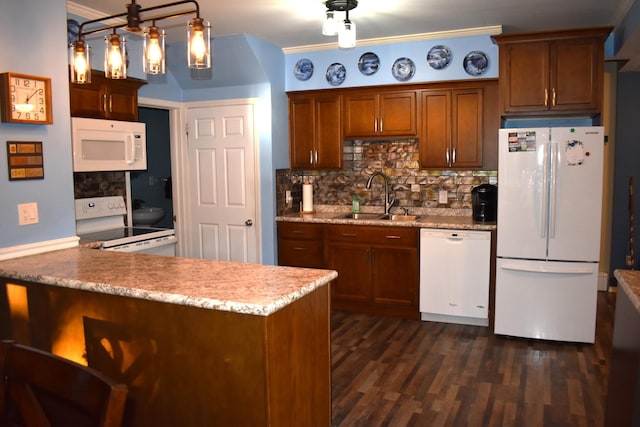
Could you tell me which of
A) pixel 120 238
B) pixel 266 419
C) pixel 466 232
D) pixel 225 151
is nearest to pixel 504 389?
pixel 466 232

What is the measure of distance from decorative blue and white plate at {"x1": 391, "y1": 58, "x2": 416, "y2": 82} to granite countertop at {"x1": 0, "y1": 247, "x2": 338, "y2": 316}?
121 inches

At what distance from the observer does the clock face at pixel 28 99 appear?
2566 millimetres

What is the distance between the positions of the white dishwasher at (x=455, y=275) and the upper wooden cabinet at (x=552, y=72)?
111 cm

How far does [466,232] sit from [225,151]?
2.47m

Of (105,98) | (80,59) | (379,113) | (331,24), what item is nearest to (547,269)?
(379,113)

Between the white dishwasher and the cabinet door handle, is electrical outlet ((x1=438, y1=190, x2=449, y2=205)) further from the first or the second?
the cabinet door handle

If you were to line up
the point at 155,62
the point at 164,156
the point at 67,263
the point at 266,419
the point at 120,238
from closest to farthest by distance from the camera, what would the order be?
the point at 266,419
the point at 155,62
the point at 67,263
the point at 120,238
the point at 164,156

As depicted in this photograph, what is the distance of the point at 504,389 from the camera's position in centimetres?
321

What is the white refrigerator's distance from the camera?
3.80 m

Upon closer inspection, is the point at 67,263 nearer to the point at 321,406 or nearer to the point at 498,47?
the point at 321,406

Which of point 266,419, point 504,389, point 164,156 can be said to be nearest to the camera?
point 266,419

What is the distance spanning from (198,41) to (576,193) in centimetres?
302

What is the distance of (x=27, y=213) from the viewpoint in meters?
2.70

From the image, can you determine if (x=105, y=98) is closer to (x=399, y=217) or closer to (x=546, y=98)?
(x=399, y=217)
